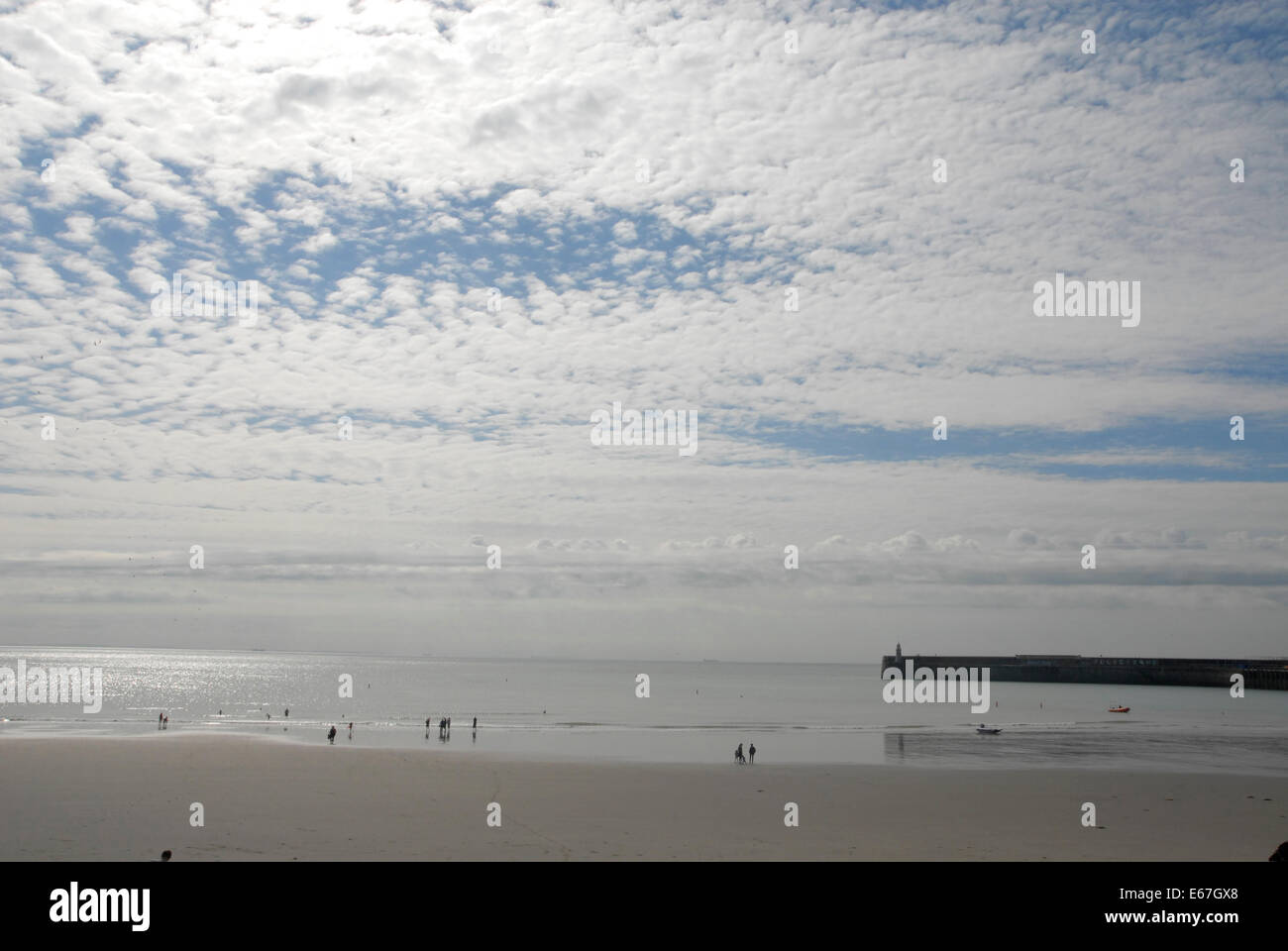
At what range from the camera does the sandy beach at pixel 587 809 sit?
1029 inches

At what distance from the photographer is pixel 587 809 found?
32.7m

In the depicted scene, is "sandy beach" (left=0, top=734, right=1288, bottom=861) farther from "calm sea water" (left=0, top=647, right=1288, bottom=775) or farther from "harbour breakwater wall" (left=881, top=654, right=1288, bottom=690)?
"harbour breakwater wall" (left=881, top=654, right=1288, bottom=690)

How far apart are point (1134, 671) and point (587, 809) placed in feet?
531

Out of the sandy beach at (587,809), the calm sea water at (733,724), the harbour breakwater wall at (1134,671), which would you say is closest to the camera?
the sandy beach at (587,809)

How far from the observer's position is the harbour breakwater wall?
156 m

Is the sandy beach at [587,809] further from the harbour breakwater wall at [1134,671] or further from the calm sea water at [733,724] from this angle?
the harbour breakwater wall at [1134,671]

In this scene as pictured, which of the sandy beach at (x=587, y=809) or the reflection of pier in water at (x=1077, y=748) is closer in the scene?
the sandy beach at (x=587, y=809)

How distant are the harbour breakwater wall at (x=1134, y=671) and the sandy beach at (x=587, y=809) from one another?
13219cm

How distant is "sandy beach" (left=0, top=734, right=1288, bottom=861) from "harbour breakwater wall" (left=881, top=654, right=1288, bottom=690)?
13219cm

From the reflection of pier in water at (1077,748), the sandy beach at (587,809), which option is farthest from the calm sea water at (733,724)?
the sandy beach at (587,809)

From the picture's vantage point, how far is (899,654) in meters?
194
